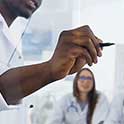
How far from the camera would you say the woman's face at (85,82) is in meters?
1.02

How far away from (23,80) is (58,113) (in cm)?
18

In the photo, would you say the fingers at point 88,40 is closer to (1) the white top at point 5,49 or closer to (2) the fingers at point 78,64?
(2) the fingers at point 78,64

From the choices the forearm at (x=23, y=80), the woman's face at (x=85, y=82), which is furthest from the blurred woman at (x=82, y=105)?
the forearm at (x=23, y=80)

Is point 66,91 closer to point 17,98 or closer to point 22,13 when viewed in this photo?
point 17,98

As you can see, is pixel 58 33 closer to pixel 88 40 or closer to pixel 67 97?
pixel 88 40

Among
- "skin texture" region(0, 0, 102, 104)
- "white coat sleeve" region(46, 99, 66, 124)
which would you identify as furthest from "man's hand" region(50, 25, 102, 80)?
"white coat sleeve" region(46, 99, 66, 124)

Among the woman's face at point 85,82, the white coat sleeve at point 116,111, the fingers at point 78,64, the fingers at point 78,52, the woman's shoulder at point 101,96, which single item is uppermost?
the fingers at point 78,52

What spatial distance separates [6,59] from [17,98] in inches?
5.6

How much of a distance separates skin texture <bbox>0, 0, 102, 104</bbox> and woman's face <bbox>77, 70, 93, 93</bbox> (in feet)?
0.13

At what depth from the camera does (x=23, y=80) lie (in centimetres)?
96

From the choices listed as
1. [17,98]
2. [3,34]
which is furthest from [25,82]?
[3,34]

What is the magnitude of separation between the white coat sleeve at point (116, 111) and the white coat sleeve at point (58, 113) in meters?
0.17

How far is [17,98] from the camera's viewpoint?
98 cm

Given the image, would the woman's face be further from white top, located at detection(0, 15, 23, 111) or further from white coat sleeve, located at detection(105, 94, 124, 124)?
white top, located at detection(0, 15, 23, 111)
